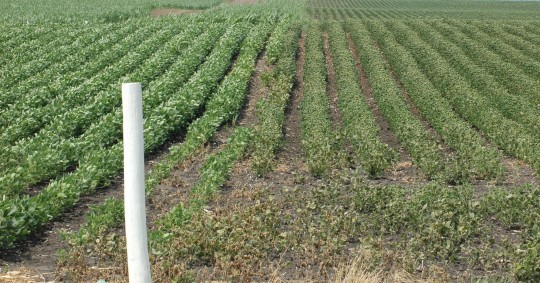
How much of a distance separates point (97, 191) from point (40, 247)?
2.76 m

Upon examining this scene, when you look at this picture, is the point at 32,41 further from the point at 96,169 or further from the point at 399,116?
the point at 96,169

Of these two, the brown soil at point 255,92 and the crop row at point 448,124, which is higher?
the crop row at point 448,124

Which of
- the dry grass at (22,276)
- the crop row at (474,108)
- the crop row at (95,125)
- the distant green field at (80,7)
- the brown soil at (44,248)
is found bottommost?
the distant green field at (80,7)

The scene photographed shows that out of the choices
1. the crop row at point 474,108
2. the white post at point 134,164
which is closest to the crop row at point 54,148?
the white post at point 134,164

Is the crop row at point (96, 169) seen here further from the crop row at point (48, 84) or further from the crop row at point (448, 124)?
the crop row at point (448, 124)

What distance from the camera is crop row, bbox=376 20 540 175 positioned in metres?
14.1

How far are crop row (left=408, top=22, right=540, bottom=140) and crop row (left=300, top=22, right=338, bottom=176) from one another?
469 centimetres

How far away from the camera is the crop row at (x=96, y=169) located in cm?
810

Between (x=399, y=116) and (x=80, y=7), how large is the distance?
29580 mm

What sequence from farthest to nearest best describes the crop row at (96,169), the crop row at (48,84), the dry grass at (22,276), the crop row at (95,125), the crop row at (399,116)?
the crop row at (48,84)
the crop row at (399,116)
the crop row at (95,125)
the crop row at (96,169)
the dry grass at (22,276)

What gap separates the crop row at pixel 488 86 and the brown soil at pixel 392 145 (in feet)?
10.5

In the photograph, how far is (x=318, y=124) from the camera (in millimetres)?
15164

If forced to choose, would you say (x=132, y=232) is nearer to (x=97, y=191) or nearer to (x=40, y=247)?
(x=40, y=247)

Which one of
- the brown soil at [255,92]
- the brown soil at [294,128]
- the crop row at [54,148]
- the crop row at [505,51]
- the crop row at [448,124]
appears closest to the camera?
the crop row at [54,148]
